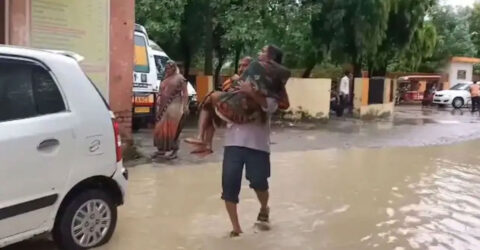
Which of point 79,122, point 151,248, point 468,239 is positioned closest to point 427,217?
point 468,239

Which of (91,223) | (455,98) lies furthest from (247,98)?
(455,98)

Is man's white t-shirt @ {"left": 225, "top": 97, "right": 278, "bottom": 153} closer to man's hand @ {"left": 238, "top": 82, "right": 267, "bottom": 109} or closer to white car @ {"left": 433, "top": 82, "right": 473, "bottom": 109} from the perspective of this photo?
man's hand @ {"left": 238, "top": 82, "right": 267, "bottom": 109}

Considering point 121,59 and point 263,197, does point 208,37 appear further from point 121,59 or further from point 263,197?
point 263,197

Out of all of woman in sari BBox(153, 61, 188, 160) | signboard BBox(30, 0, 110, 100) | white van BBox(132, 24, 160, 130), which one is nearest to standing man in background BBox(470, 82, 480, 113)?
white van BBox(132, 24, 160, 130)

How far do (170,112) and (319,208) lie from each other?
12.0 ft

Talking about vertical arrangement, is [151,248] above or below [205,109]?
below

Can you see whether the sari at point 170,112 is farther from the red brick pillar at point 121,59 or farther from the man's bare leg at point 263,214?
the man's bare leg at point 263,214

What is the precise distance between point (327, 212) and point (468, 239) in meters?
1.47

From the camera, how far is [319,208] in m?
6.68

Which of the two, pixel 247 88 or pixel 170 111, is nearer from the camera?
pixel 247 88

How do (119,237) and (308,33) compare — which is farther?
(308,33)

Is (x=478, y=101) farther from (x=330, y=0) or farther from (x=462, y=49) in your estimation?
(x=462, y=49)

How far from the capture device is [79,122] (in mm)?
4551

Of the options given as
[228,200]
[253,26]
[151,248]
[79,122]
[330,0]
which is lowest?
[151,248]
